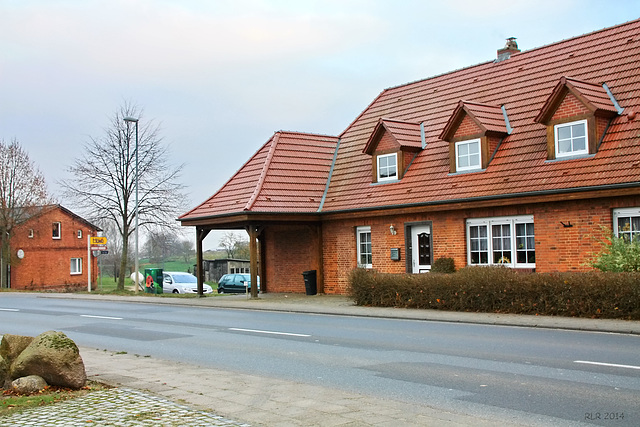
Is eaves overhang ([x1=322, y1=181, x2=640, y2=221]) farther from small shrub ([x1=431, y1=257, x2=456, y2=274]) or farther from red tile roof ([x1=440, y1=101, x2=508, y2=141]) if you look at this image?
red tile roof ([x1=440, y1=101, x2=508, y2=141])

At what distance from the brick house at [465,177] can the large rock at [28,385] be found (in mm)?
14335

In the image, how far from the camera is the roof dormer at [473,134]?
867 inches

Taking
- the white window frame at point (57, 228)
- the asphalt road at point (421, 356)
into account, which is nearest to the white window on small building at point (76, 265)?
the white window frame at point (57, 228)

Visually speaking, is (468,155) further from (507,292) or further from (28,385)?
(28,385)

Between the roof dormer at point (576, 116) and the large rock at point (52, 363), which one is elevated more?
the roof dormer at point (576, 116)

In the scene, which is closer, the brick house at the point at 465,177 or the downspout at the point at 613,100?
the brick house at the point at 465,177

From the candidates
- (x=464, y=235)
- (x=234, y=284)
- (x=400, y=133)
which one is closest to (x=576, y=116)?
(x=464, y=235)

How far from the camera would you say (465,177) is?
22.1m

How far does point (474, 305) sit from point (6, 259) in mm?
40985

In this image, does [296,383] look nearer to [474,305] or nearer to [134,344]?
[134,344]

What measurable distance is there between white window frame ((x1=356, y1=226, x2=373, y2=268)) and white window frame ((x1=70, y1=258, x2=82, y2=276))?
42704 mm

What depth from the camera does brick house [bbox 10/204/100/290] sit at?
182ft

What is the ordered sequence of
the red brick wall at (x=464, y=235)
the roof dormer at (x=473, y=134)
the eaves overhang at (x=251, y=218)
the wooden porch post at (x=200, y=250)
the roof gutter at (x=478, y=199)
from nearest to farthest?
the roof gutter at (x=478, y=199), the red brick wall at (x=464, y=235), the roof dormer at (x=473, y=134), the eaves overhang at (x=251, y=218), the wooden porch post at (x=200, y=250)

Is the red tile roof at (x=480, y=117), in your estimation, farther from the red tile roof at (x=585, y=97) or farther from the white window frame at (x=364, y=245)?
the white window frame at (x=364, y=245)
